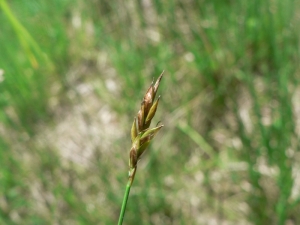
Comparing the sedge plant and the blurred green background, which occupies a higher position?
the blurred green background

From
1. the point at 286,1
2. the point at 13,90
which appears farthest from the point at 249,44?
the point at 13,90

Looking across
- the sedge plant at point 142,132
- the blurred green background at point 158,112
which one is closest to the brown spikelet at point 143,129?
the sedge plant at point 142,132

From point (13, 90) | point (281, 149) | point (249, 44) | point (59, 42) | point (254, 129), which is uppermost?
point (59, 42)

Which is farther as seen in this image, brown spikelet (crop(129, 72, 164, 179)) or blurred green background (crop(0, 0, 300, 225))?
blurred green background (crop(0, 0, 300, 225))

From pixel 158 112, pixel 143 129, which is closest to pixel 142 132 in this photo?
pixel 143 129

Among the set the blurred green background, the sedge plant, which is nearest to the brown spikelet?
the sedge plant

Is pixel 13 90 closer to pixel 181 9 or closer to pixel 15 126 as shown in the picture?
pixel 15 126

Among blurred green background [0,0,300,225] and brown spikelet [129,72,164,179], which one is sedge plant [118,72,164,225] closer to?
brown spikelet [129,72,164,179]

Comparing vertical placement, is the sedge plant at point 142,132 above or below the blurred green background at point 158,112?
below

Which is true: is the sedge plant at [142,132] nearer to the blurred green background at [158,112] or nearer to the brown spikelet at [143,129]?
the brown spikelet at [143,129]
